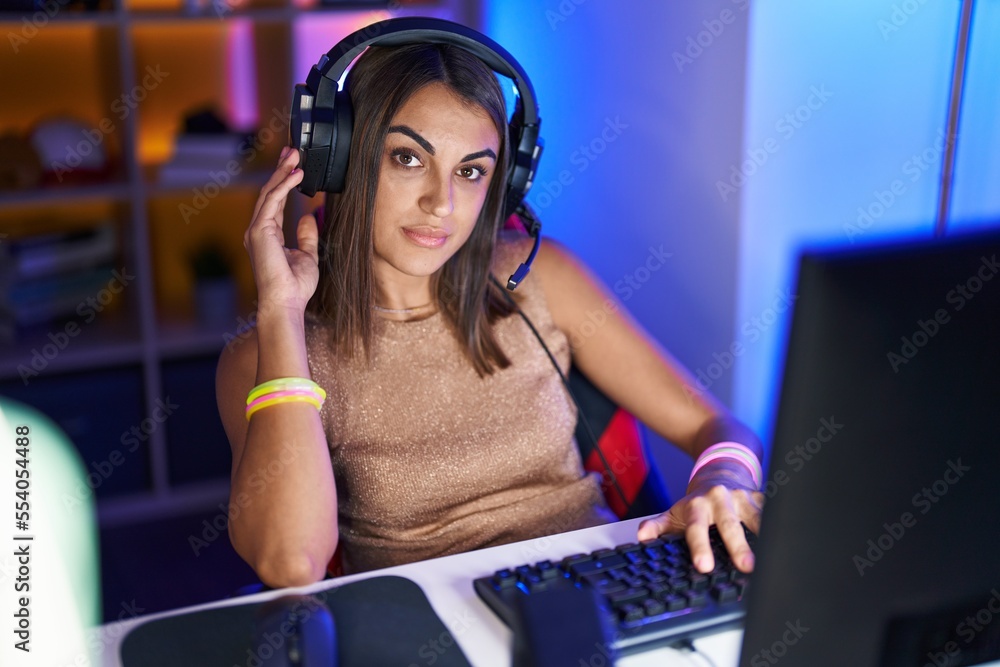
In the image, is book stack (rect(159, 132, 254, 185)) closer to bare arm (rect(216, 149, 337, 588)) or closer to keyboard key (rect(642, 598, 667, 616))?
bare arm (rect(216, 149, 337, 588))

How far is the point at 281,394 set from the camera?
1.12 meters

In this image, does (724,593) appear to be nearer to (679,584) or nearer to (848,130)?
(679,584)

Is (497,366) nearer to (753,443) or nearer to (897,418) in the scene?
(753,443)

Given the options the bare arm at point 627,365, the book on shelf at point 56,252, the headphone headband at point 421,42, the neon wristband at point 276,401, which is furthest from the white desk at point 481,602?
the book on shelf at point 56,252

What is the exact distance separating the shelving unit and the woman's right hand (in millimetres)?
1316

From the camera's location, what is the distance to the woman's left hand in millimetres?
929

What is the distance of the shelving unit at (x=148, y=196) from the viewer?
8.09 feet

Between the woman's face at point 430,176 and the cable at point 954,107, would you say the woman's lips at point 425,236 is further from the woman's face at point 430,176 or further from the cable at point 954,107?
the cable at point 954,107

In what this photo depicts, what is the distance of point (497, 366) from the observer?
143cm

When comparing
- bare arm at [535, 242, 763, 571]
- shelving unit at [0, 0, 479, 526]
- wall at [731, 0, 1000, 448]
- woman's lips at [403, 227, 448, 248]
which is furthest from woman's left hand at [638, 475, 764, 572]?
shelving unit at [0, 0, 479, 526]

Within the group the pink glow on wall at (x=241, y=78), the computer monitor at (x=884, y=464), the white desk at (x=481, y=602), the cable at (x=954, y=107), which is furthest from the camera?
the pink glow on wall at (x=241, y=78)

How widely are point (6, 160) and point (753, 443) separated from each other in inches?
78.8

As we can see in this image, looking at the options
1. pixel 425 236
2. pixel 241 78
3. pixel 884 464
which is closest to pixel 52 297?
pixel 241 78

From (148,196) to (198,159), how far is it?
0.54 ft
